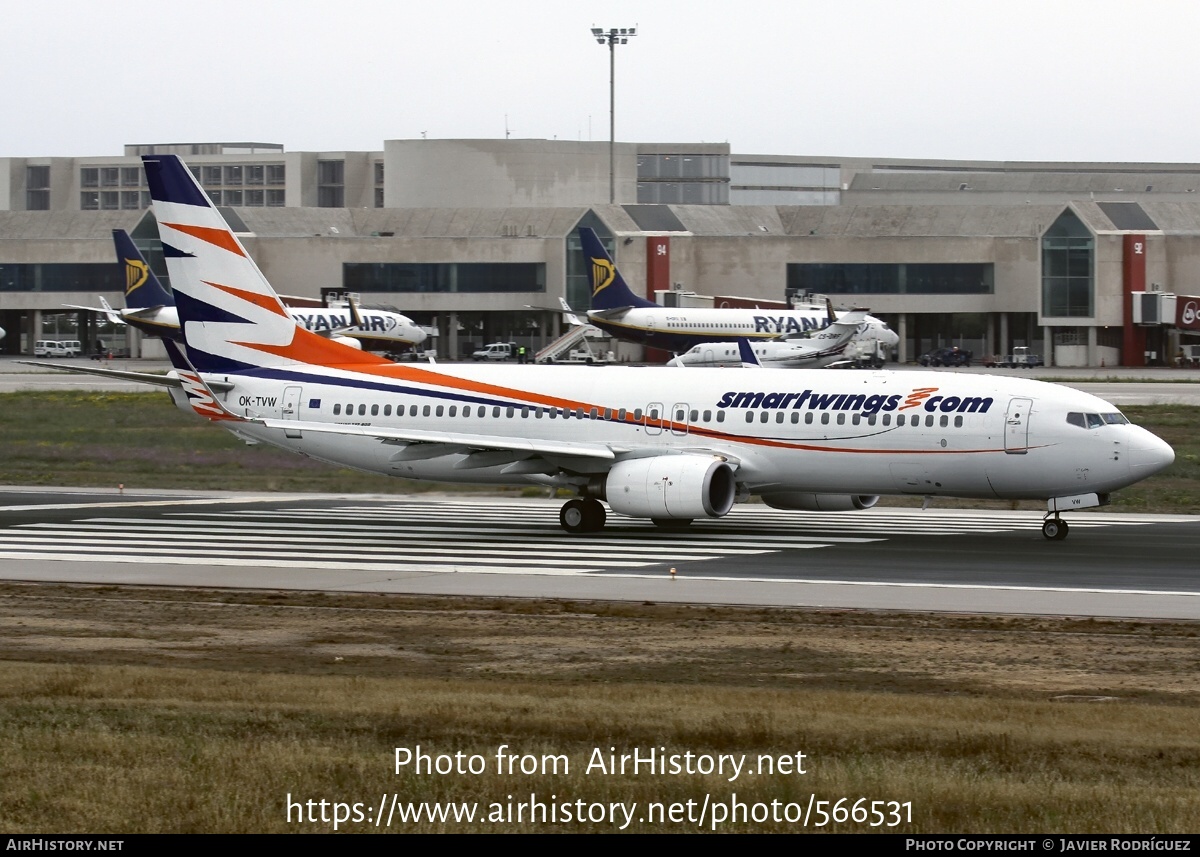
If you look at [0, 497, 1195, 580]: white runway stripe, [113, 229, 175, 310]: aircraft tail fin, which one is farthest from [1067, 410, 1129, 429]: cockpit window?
[113, 229, 175, 310]: aircraft tail fin

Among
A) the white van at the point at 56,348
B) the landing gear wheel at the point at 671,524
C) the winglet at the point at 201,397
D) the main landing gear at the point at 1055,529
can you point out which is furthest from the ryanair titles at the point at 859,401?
the white van at the point at 56,348

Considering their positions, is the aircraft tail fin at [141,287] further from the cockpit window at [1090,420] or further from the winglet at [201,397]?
the cockpit window at [1090,420]

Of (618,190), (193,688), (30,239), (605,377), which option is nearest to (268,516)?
(605,377)

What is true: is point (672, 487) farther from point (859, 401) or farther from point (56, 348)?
point (56, 348)

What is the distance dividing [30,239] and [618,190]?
57.7m

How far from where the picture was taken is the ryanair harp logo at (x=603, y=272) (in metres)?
103

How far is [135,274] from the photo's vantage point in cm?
10194

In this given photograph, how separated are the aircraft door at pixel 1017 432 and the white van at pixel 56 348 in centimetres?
10625

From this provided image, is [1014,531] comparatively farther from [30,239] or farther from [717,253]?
[30,239]

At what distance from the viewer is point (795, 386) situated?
35.3 meters

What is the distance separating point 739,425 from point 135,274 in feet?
242

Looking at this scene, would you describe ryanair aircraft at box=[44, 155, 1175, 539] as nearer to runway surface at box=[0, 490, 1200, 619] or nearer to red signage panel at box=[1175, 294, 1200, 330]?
runway surface at box=[0, 490, 1200, 619]

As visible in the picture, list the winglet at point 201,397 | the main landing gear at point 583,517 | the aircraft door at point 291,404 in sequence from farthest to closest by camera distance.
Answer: the winglet at point 201,397 → the aircraft door at point 291,404 → the main landing gear at point 583,517

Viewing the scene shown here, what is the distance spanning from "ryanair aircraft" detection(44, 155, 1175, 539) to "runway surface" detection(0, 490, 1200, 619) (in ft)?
3.79
